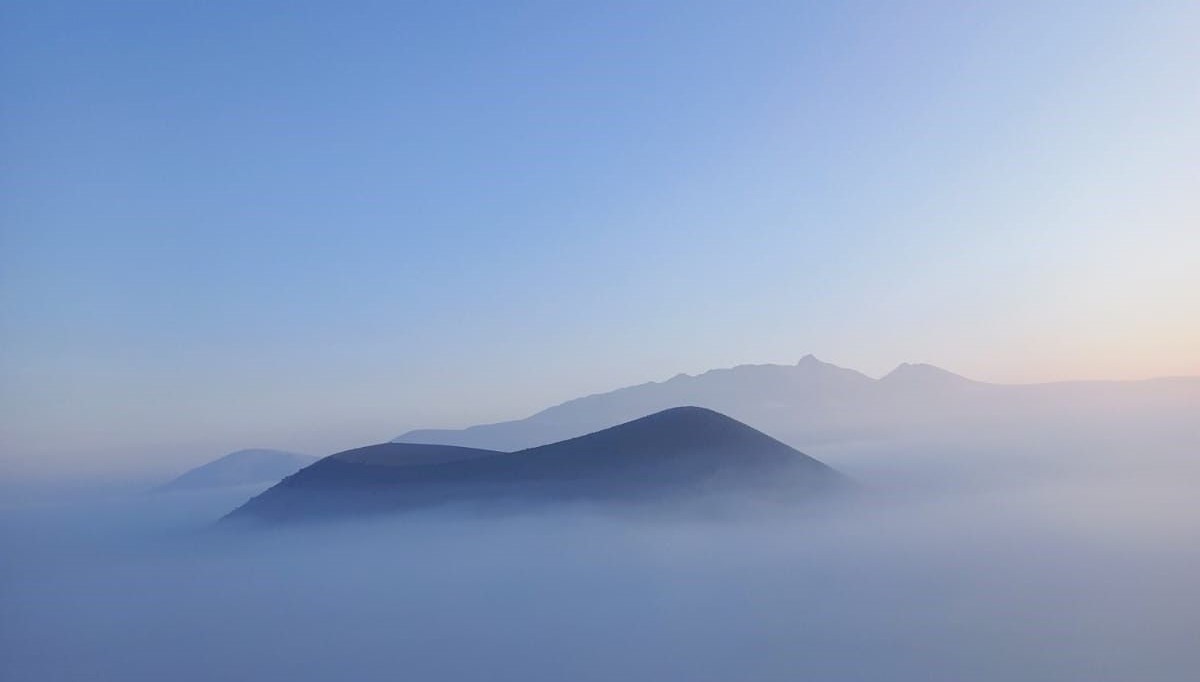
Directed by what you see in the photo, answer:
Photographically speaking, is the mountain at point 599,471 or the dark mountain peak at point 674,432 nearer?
the mountain at point 599,471

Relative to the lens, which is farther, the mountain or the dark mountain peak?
the dark mountain peak

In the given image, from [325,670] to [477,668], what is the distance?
938cm

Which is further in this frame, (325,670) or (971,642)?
(325,670)

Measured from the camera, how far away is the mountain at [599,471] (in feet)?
284

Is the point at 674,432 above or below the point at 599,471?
above

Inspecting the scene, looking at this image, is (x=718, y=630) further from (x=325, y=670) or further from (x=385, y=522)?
(x=385, y=522)

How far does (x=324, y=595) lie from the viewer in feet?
242

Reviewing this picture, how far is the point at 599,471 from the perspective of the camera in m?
86.5

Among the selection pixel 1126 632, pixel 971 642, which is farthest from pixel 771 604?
pixel 1126 632

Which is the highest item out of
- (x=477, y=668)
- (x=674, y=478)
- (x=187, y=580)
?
(x=674, y=478)

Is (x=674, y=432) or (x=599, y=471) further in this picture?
(x=674, y=432)

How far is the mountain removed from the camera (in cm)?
8650

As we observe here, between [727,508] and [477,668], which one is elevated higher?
[727,508]

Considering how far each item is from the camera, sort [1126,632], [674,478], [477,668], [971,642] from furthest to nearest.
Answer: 1. [674,478]
2. [477,668]
3. [971,642]
4. [1126,632]
